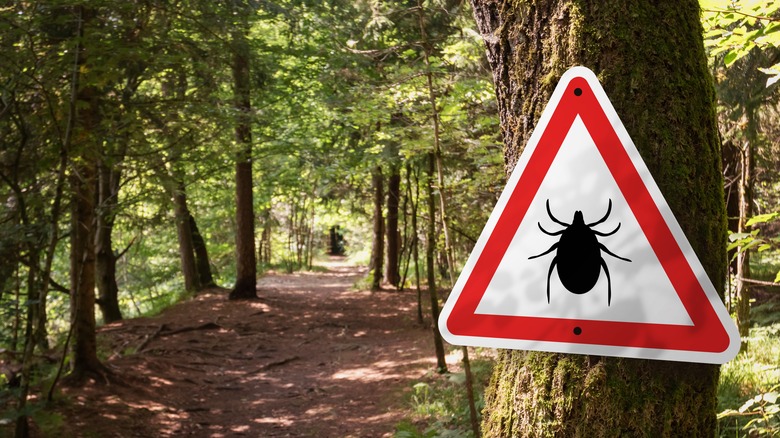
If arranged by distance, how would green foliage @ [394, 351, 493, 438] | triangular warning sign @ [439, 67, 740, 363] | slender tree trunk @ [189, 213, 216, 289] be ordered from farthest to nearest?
1. slender tree trunk @ [189, 213, 216, 289]
2. green foliage @ [394, 351, 493, 438]
3. triangular warning sign @ [439, 67, 740, 363]

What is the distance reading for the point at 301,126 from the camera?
611 inches

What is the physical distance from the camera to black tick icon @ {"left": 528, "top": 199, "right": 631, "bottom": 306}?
158 centimetres

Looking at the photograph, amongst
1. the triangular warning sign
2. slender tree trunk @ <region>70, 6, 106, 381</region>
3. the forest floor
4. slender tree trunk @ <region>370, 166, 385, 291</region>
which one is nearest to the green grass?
the triangular warning sign

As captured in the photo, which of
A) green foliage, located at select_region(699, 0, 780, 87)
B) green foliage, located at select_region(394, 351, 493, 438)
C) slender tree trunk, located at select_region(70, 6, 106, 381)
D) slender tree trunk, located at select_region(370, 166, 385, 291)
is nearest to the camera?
green foliage, located at select_region(699, 0, 780, 87)

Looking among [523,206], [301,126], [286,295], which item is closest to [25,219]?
[523,206]

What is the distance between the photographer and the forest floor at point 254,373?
23.8 feet

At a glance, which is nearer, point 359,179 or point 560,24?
point 560,24

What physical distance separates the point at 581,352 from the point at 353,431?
6.03m

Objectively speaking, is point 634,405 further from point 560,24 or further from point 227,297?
point 227,297

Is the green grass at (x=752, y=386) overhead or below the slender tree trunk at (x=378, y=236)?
below

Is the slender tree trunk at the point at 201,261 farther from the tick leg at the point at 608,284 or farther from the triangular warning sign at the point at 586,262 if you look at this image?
the tick leg at the point at 608,284

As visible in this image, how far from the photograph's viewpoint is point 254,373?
32.9 ft

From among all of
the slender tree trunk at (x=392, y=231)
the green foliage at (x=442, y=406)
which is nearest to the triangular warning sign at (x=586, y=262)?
the green foliage at (x=442, y=406)

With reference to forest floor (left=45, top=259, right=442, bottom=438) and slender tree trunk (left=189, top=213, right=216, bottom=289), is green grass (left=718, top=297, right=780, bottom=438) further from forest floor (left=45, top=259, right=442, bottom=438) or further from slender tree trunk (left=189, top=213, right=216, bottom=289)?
slender tree trunk (left=189, top=213, right=216, bottom=289)
